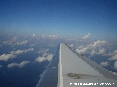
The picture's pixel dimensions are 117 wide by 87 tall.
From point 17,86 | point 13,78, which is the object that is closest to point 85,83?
point 17,86

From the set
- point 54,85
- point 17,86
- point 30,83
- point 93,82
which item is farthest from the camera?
point 30,83

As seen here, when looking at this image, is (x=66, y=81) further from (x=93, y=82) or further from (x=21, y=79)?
(x=21, y=79)

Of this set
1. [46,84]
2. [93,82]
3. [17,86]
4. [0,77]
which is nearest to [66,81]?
[93,82]

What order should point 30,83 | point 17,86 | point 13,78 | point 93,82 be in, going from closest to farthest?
1. point 93,82
2. point 17,86
3. point 30,83
4. point 13,78

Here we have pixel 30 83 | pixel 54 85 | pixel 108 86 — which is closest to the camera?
pixel 108 86

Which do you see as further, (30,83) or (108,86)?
(30,83)

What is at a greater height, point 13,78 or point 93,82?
point 93,82

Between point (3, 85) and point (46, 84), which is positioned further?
point (3, 85)

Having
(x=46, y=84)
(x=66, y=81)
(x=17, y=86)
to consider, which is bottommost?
(x=17, y=86)

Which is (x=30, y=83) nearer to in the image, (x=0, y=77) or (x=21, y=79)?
(x=21, y=79)
